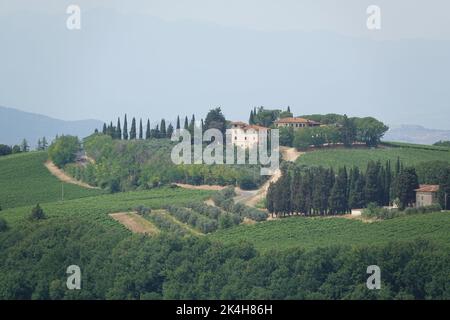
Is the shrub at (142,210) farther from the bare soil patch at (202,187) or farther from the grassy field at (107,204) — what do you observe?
the bare soil patch at (202,187)

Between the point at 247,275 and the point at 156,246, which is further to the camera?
the point at 156,246

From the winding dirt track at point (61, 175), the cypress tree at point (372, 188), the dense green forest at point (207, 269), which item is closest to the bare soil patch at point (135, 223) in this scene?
the dense green forest at point (207, 269)

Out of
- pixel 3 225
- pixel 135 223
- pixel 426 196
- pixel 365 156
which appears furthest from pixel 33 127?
pixel 426 196

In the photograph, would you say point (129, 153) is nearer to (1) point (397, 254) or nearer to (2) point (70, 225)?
(2) point (70, 225)

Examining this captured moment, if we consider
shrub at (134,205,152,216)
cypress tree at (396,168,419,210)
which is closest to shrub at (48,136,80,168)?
shrub at (134,205,152,216)

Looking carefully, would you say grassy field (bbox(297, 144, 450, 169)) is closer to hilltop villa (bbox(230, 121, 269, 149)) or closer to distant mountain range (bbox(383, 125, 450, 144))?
hilltop villa (bbox(230, 121, 269, 149))
